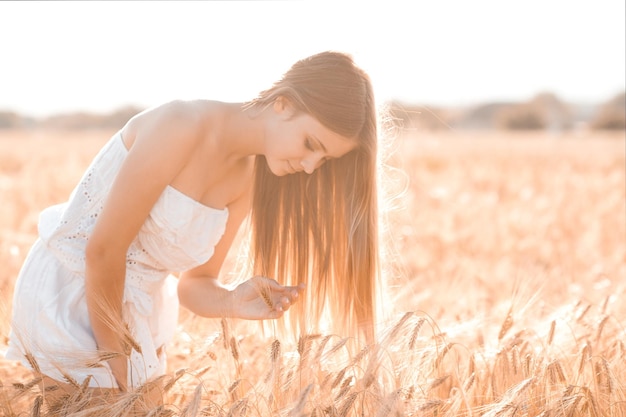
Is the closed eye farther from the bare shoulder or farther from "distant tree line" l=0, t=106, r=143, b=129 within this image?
"distant tree line" l=0, t=106, r=143, b=129

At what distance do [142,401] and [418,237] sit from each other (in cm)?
385

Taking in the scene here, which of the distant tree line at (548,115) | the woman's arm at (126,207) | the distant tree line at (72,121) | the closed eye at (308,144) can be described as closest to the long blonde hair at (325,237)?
the closed eye at (308,144)

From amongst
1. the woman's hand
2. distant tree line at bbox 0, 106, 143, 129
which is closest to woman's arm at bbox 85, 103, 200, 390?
the woman's hand

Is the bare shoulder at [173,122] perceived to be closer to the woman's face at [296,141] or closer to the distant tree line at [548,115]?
the woman's face at [296,141]

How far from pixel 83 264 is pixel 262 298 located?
21.0 inches

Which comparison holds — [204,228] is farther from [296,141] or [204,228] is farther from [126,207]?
[296,141]

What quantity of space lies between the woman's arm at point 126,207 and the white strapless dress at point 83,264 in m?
0.10

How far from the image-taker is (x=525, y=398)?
6.44 ft

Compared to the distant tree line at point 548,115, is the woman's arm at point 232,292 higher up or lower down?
lower down

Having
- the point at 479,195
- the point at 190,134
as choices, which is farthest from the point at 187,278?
the point at 479,195

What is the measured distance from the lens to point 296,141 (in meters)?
2.16

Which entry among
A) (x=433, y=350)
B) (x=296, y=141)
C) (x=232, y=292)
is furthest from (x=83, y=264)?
(x=433, y=350)

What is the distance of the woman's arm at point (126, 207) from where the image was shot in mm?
2125

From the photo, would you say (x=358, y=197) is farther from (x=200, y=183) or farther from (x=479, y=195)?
(x=479, y=195)
